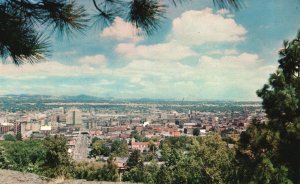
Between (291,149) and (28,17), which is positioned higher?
(28,17)

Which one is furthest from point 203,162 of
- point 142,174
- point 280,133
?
point 142,174

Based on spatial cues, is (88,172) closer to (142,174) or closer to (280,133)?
(142,174)

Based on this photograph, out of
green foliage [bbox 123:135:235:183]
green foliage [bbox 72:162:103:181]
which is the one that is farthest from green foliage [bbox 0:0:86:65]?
green foliage [bbox 72:162:103:181]

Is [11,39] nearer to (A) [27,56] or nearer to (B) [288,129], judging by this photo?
(A) [27,56]

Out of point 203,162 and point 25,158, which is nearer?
point 203,162

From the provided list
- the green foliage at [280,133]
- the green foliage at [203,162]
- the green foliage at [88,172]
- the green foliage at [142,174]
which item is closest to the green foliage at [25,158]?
the green foliage at [88,172]

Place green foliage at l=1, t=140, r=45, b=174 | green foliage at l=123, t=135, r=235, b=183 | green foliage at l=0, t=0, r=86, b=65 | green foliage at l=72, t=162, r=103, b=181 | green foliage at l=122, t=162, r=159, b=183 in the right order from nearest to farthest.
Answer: green foliage at l=0, t=0, r=86, b=65, green foliage at l=1, t=140, r=45, b=174, green foliage at l=123, t=135, r=235, b=183, green foliage at l=72, t=162, r=103, b=181, green foliage at l=122, t=162, r=159, b=183

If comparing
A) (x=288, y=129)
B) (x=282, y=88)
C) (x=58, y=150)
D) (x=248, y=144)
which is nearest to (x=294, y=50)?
(x=282, y=88)

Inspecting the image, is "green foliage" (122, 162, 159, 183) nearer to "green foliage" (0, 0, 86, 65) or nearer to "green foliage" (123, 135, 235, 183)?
"green foliage" (123, 135, 235, 183)
